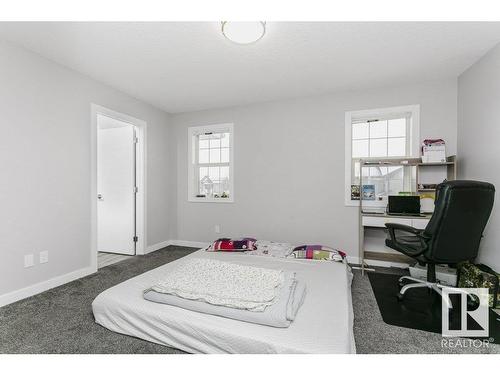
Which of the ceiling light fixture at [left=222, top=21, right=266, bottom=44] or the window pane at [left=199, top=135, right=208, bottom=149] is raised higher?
the ceiling light fixture at [left=222, top=21, right=266, bottom=44]

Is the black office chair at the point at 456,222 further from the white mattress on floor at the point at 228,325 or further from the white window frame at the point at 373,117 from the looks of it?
the white window frame at the point at 373,117

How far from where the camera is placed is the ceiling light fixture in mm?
1955

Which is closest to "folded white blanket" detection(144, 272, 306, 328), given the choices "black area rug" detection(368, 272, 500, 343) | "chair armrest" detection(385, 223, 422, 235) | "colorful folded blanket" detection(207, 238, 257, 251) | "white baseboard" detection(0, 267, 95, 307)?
"black area rug" detection(368, 272, 500, 343)

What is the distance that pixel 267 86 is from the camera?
336 centimetres

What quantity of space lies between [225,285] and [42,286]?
214 cm

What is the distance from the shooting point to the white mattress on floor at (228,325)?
130 centimetres

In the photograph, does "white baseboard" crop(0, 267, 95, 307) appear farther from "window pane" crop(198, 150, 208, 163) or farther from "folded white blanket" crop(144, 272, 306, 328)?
"window pane" crop(198, 150, 208, 163)

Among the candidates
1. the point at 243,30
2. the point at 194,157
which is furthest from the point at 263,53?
the point at 194,157

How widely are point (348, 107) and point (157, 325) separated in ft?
11.5

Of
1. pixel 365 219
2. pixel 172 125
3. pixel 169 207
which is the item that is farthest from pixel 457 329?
pixel 172 125

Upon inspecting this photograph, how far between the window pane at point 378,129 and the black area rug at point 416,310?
2.02 m

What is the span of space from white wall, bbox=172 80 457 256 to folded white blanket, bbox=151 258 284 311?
185 cm

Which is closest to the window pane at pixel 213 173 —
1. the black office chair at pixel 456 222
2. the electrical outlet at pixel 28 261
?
the electrical outlet at pixel 28 261
